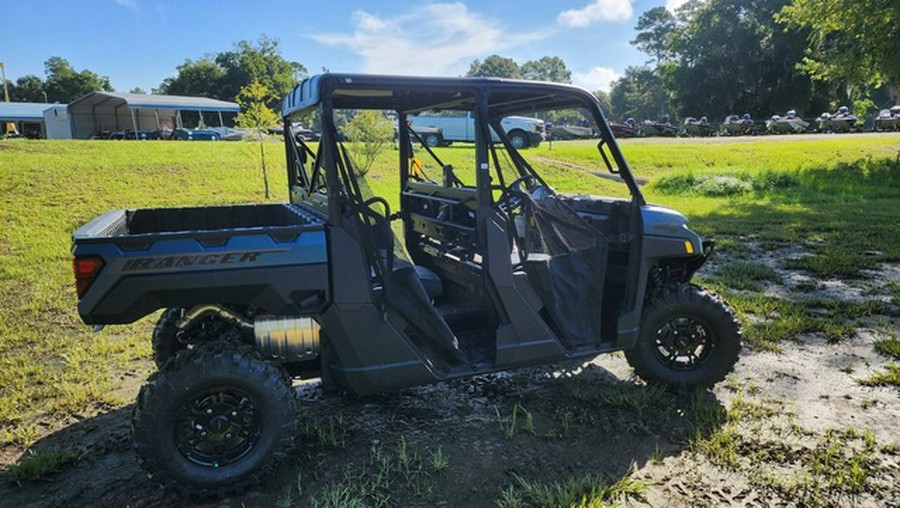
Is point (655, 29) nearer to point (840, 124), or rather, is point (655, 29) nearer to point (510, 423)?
point (840, 124)

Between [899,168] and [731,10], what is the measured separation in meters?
32.8

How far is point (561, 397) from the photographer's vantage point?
13.4 feet

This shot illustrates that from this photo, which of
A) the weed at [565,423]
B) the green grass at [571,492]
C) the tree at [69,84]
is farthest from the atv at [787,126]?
the tree at [69,84]

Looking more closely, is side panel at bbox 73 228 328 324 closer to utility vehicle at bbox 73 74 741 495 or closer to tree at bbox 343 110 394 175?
utility vehicle at bbox 73 74 741 495

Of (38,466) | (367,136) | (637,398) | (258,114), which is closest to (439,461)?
(637,398)

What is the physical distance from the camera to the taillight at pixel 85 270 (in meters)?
2.83

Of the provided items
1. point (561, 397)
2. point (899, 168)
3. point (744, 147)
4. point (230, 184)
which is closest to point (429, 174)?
point (561, 397)

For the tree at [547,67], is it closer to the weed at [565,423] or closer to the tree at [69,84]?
the tree at [69,84]

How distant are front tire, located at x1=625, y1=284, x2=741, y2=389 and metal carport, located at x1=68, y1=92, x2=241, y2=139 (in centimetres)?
3847

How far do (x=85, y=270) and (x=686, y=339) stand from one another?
3.68 m

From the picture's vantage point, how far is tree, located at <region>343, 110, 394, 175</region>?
369cm

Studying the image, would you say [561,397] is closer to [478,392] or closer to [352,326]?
[478,392]

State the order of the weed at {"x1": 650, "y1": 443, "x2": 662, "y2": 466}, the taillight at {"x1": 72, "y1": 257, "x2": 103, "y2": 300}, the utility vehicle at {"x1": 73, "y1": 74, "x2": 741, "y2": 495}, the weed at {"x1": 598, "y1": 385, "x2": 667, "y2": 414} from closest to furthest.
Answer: the taillight at {"x1": 72, "y1": 257, "x2": 103, "y2": 300} < the utility vehicle at {"x1": 73, "y1": 74, "x2": 741, "y2": 495} < the weed at {"x1": 650, "y1": 443, "x2": 662, "y2": 466} < the weed at {"x1": 598, "y1": 385, "x2": 667, "y2": 414}

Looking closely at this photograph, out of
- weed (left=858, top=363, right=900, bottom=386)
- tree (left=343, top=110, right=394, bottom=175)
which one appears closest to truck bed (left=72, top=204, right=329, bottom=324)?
tree (left=343, top=110, right=394, bottom=175)
